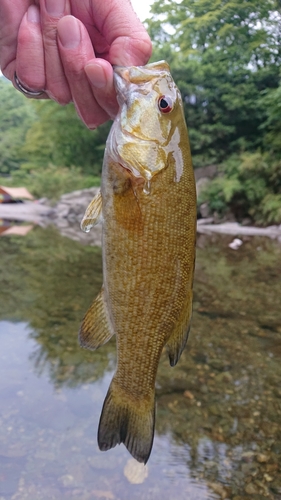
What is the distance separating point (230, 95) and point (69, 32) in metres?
24.2

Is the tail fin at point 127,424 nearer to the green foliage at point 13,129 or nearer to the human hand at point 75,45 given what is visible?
the human hand at point 75,45

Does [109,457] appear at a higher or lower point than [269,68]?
higher

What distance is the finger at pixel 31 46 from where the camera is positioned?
1.82 meters

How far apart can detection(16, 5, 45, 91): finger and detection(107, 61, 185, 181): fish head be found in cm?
37

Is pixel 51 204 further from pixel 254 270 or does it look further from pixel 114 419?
pixel 114 419

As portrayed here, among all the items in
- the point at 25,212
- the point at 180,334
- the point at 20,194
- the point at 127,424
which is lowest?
the point at 20,194

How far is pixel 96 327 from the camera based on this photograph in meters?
1.80

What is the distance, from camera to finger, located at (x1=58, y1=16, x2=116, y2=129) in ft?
5.65

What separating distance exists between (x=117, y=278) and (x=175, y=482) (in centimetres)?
270

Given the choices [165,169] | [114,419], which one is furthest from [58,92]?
[114,419]

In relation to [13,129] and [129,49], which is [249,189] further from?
[13,129]

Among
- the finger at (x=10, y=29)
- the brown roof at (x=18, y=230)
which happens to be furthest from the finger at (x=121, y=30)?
the brown roof at (x=18, y=230)

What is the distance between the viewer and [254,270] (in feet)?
34.3

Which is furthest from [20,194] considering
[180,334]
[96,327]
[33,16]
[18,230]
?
[180,334]
